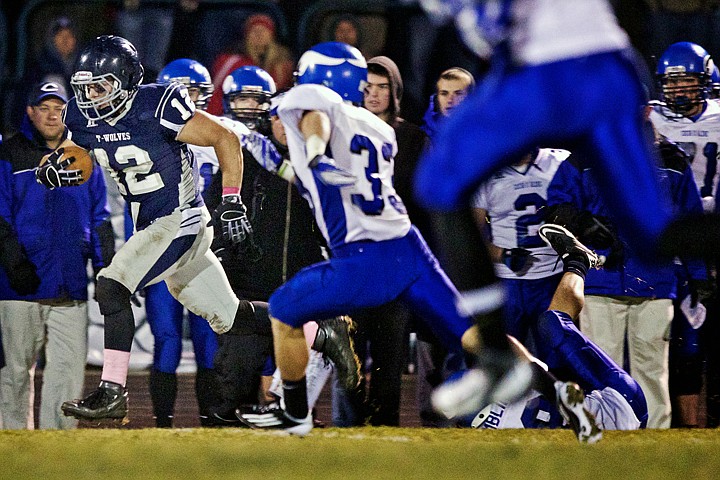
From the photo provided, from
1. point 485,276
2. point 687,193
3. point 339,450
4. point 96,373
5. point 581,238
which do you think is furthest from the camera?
point 96,373

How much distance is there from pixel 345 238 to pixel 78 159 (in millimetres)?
1637

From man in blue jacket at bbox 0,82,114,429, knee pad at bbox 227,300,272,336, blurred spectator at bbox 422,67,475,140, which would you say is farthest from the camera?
blurred spectator at bbox 422,67,475,140

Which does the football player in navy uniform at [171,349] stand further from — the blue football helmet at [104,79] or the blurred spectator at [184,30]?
the blurred spectator at [184,30]

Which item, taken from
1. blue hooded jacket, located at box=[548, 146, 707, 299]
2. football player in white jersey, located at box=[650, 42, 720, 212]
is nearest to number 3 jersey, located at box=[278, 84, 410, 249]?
blue hooded jacket, located at box=[548, 146, 707, 299]

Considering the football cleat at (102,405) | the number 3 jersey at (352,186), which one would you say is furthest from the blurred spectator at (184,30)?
the number 3 jersey at (352,186)

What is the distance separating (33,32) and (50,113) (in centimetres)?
270

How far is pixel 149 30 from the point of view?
27.1 feet

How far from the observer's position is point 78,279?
19.3 ft

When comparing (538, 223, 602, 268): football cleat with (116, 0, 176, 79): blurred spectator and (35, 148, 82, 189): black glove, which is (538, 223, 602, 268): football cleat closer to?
→ (35, 148, 82, 189): black glove

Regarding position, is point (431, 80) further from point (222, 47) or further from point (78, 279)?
point (78, 279)

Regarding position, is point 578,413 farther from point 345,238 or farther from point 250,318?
point 250,318

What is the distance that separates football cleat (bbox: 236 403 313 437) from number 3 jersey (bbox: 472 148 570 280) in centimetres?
142

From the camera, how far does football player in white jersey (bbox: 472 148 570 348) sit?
545cm

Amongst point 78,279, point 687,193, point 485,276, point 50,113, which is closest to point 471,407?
point 485,276
